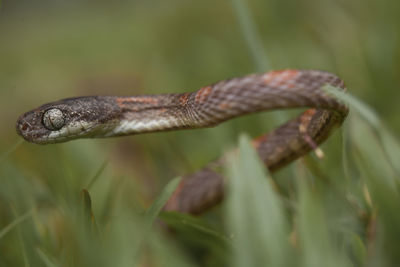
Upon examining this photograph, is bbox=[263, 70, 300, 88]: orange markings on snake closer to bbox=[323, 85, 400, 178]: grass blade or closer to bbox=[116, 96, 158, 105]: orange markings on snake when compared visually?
bbox=[323, 85, 400, 178]: grass blade

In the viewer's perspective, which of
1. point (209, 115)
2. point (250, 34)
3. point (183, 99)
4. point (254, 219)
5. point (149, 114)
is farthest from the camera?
point (250, 34)

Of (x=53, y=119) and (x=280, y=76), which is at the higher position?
(x=53, y=119)

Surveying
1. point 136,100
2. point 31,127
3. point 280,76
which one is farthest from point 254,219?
point 31,127

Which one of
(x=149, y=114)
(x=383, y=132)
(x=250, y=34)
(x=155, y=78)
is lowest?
(x=383, y=132)

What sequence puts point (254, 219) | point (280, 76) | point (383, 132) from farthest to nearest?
point (280, 76) → point (383, 132) → point (254, 219)

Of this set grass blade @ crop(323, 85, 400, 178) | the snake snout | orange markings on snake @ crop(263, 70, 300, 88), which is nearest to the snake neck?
the snake snout

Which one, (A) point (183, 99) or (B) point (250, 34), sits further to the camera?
(B) point (250, 34)

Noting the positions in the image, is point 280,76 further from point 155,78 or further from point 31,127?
point 155,78

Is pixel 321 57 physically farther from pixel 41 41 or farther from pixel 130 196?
pixel 41 41

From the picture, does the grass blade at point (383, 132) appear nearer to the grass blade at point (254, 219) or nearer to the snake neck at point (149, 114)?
the grass blade at point (254, 219)
